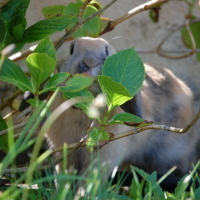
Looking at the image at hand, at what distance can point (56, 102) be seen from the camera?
2.65m

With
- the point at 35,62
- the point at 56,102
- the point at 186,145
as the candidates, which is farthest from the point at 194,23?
the point at 35,62

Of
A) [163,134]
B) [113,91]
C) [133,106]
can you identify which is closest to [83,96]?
[113,91]

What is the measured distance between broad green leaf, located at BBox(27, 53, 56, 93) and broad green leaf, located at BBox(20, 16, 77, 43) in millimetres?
378

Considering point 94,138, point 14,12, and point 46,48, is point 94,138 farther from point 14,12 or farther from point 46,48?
point 14,12

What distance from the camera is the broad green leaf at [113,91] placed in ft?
5.41

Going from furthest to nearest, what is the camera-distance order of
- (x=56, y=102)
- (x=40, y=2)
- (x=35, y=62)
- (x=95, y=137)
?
(x=40, y=2) < (x=56, y=102) < (x=95, y=137) < (x=35, y=62)

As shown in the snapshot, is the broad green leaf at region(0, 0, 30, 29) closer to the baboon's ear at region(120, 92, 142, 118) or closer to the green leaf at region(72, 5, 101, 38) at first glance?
the green leaf at region(72, 5, 101, 38)

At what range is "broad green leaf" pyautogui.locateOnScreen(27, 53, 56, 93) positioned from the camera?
156 centimetres

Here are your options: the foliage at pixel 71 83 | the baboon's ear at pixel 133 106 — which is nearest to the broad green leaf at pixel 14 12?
the foliage at pixel 71 83

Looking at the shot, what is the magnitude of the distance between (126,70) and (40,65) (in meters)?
0.40

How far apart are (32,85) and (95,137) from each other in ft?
1.19

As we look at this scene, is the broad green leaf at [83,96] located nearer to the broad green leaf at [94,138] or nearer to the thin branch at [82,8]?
the broad green leaf at [94,138]

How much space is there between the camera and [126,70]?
5.90 ft

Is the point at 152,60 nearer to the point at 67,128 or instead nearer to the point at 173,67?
the point at 173,67
